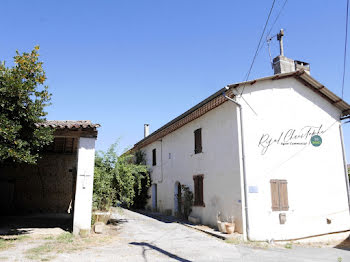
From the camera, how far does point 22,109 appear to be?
8.51 m

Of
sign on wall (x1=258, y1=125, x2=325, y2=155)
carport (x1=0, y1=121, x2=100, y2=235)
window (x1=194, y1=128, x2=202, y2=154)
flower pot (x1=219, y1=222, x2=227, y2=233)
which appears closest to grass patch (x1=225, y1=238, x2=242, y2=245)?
flower pot (x1=219, y1=222, x2=227, y2=233)

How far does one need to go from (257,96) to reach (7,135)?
8367 mm

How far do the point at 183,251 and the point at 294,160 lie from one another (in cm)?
594

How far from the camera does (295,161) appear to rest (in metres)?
11.8

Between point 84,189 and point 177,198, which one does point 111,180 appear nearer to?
point 84,189

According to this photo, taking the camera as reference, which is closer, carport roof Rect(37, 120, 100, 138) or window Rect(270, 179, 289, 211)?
carport roof Rect(37, 120, 100, 138)

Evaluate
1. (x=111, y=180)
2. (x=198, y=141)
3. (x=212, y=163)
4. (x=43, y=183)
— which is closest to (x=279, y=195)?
(x=212, y=163)

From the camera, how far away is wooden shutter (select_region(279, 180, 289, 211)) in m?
11.1

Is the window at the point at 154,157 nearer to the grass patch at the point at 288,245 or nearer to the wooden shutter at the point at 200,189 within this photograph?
the wooden shutter at the point at 200,189

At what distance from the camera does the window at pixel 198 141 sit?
14078 millimetres

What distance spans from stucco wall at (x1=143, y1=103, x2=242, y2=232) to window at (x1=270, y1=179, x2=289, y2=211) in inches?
49.6

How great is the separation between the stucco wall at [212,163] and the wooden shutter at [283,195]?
5.18 feet

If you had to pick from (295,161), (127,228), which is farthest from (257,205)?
(127,228)

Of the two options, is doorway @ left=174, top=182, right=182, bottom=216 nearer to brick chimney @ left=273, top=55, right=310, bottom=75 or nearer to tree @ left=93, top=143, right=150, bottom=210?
tree @ left=93, top=143, right=150, bottom=210
